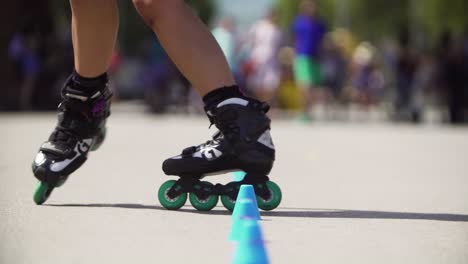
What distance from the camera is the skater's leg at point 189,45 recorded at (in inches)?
186

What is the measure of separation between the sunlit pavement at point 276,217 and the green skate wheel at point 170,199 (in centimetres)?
5

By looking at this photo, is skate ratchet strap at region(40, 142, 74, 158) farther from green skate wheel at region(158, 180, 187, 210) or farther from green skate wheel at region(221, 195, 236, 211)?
green skate wheel at region(221, 195, 236, 211)

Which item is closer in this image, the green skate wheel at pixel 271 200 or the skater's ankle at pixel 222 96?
the green skate wheel at pixel 271 200

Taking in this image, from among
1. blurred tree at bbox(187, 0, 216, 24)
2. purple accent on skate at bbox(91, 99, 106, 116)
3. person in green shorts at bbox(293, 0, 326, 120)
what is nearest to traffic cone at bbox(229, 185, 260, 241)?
purple accent on skate at bbox(91, 99, 106, 116)

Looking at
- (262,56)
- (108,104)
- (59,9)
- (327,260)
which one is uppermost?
(59,9)

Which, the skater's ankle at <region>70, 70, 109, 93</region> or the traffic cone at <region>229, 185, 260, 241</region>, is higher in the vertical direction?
the skater's ankle at <region>70, 70, 109, 93</region>

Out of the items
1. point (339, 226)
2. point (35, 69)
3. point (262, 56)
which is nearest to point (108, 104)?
point (339, 226)

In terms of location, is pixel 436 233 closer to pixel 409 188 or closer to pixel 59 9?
pixel 409 188

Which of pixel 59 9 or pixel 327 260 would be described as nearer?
pixel 327 260

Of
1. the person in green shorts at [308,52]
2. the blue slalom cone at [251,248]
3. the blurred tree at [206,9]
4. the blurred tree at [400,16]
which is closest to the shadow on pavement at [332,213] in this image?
the blue slalom cone at [251,248]

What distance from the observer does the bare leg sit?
496 centimetres

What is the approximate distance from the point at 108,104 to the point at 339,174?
98.6 inches

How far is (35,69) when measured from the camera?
2081 cm

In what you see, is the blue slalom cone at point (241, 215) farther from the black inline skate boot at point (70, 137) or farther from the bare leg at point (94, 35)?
the bare leg at point (94, 35)
